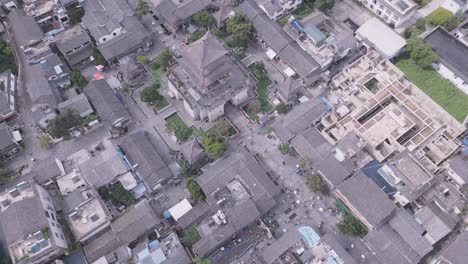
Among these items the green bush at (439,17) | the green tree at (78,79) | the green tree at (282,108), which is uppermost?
the green tree at (78,79)

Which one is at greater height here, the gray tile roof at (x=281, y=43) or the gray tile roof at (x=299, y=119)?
the gray tile roof at (x=281, y=43)

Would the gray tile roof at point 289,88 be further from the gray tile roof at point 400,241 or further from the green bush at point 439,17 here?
the green bush at point 439,17

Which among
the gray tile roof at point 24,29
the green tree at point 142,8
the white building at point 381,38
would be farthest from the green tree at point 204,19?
the gray tile roof at point 24,29

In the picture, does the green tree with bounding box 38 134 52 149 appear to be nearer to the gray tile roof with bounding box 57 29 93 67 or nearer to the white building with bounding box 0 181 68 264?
the white building with bounding box 0 181 68 264

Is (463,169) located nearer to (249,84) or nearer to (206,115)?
(249,84)

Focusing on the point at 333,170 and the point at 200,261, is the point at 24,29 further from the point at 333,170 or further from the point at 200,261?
the point at 333,170

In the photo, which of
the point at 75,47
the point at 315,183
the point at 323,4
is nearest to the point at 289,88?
the point at 315,183

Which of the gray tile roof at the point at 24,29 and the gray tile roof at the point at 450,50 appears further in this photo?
the gray tile roof at the point at 24,29

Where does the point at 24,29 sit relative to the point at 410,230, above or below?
above
